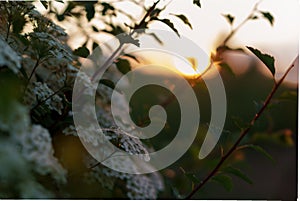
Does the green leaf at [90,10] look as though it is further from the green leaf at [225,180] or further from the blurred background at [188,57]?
the green leaf at [225,180]

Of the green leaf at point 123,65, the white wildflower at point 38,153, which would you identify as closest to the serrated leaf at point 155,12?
the green leaf at point 123,65

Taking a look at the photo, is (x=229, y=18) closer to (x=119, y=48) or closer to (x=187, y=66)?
(x=187, y=66)

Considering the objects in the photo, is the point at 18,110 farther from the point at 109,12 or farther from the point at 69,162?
the point at 109,12

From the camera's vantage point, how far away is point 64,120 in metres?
1.01

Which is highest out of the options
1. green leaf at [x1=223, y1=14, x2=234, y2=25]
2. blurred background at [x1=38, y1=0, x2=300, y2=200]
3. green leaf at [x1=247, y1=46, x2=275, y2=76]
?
green leaf at [x1=247, y1=46, x2=275, y2=76]

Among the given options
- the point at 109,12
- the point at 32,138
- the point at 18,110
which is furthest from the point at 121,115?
the point at 18,110

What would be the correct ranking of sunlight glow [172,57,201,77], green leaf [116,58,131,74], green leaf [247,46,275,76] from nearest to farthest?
1. green leaf [247,46,275,76]
2. green leaf [116,58,131,74]
3. sunlight glow [172,57,201,77]

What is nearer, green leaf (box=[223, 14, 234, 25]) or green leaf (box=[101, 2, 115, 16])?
green leaf (box=[101, 2, 115, 16])

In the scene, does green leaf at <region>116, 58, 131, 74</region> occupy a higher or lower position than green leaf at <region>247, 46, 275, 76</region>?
lower

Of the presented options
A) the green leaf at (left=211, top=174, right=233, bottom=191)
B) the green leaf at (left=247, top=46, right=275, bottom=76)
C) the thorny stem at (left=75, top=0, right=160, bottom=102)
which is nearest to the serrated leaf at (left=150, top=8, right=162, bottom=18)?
Result: the thorny stem at (left=75, top=0, right=160, bottom=102)

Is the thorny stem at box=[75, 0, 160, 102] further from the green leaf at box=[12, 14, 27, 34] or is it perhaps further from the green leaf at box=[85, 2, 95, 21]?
the green leaf at box=[12, 14, 27, 34]

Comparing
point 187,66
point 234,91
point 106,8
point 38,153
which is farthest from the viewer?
point 234,91

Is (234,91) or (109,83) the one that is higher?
(109,83)

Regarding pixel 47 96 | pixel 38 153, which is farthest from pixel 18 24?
pixel 38 153
